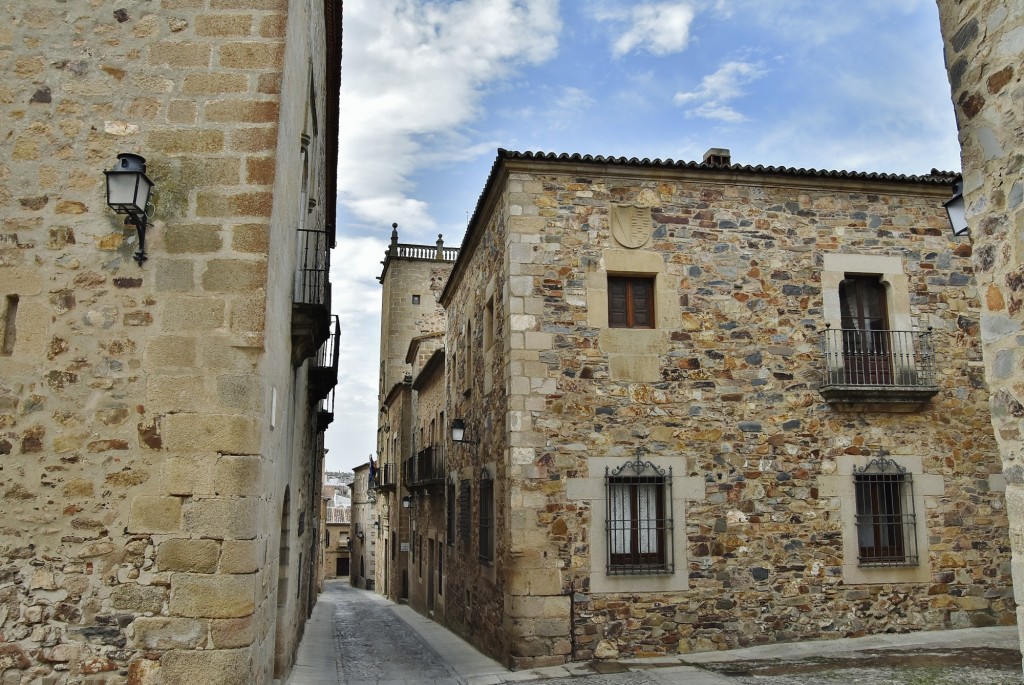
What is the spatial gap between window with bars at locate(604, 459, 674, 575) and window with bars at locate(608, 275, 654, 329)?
187 centimetres

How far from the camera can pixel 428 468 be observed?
1800 cm

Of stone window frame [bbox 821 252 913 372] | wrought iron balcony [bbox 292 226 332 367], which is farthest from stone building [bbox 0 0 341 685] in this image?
stone window frame [bbox 821 252 913 372]

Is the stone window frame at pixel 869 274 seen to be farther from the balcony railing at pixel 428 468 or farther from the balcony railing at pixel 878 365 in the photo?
the balcony railing at pixel 428 468

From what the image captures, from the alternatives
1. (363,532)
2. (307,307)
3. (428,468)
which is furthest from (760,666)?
(363,532)

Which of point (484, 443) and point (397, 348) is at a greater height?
point (397, 348)

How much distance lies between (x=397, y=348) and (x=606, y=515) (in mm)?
20730

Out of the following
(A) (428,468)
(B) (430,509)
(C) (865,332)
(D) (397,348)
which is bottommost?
(B) (430,509)

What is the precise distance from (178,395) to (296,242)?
3.09 metres

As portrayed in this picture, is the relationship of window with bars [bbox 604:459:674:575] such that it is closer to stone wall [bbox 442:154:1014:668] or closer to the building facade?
stone wall [bbox 442:154:1014:668]

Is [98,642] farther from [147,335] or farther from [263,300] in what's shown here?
[263,300]

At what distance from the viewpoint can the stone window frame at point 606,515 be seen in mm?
9609

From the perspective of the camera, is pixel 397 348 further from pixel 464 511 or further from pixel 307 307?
pixel 307 307

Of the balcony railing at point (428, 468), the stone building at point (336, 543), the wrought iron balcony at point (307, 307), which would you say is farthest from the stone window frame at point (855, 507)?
the stone building at point (336, 543)

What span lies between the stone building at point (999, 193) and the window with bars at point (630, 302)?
21.1 ft
